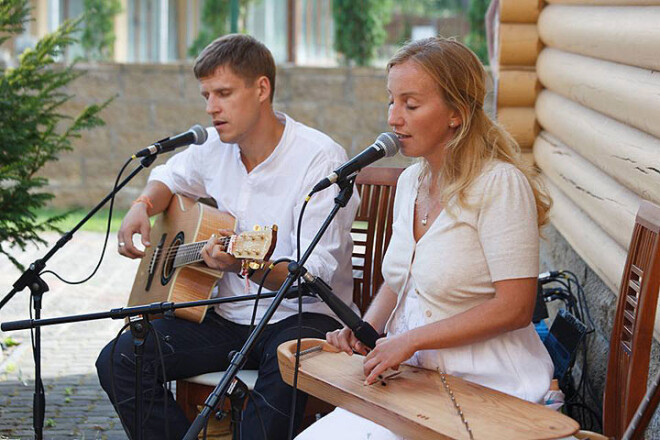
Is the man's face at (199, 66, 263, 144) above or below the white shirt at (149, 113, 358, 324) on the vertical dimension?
above

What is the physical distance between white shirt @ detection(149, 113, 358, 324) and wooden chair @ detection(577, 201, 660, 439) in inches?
44.2

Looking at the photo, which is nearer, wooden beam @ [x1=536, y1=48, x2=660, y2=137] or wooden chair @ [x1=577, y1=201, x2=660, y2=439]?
wooden chair @ [x1=577, y1=201, x2=660, y2=439]

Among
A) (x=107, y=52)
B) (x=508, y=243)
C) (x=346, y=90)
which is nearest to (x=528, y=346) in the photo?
(x=508, y=243)

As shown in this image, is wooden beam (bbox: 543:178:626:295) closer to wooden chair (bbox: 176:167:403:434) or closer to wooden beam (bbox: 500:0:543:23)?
wooden chair (bbox: 176:167:403:434)

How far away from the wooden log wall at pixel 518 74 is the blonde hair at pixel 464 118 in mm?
2937

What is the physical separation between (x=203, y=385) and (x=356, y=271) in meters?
0.87

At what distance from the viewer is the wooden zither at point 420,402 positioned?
2246 millimetres

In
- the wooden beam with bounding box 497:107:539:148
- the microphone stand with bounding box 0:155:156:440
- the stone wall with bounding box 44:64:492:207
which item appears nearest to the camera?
the microphone stand with bounding box 0:155:156:440

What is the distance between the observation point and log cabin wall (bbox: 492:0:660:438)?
3406mm

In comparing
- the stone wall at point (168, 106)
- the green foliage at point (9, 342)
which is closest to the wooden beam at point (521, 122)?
the green foliage at point (9, 342)

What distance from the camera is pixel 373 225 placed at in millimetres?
3969

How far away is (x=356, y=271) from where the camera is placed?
4.09 meters

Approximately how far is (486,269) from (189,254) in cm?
142

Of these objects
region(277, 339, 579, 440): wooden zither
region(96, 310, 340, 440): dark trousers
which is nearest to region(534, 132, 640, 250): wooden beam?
region(96, 310, 340, 440): dark trousers
